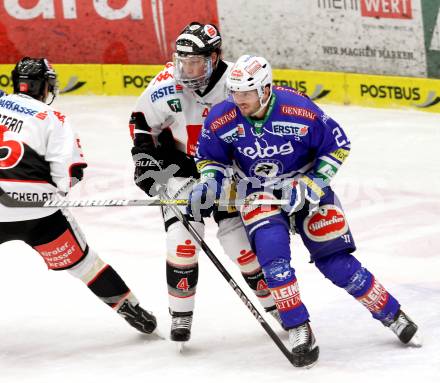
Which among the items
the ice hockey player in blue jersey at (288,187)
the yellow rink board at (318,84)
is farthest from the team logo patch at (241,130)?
the yellow rink board at (318,84)

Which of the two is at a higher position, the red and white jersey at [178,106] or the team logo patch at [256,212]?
the red and white jersey at [178,106]

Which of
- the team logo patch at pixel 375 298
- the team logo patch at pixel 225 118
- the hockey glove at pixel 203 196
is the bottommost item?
the team logo patch at pixel 375 298

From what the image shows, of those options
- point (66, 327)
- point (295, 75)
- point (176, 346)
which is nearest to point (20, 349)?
point (66, 327)

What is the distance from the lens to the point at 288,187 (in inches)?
183

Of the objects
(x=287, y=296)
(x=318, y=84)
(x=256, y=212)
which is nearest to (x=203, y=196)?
(x=256, y=212)

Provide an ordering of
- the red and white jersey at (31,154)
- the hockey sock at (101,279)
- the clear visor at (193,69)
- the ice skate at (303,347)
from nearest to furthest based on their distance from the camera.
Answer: the ice skate at (303,347) → the red and white jersey at (31,154) → the clear visor at (193,69) → the hockey sock at (101,279)

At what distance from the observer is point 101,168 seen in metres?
8.47

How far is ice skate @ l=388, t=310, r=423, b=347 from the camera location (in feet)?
15.3

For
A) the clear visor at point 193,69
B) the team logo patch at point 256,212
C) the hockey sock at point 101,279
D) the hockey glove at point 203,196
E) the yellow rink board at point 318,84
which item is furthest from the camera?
the yellow rink board at point 318,84

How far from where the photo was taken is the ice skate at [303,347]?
14.7 feet

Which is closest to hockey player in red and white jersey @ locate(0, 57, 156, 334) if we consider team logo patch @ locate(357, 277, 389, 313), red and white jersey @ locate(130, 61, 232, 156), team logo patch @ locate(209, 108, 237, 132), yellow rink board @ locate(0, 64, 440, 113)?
red and white jersey @ locate(130, 61, 232, 156)

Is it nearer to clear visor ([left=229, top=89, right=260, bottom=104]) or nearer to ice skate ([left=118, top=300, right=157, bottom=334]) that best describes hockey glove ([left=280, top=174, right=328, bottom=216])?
clear visor ([left=229, top=89, right=260, bottom=104])

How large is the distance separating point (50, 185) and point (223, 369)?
1.12 meters

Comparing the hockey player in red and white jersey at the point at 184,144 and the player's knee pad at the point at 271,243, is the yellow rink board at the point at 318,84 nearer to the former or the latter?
the hockey player in red and white jersey at the point at 184,144
